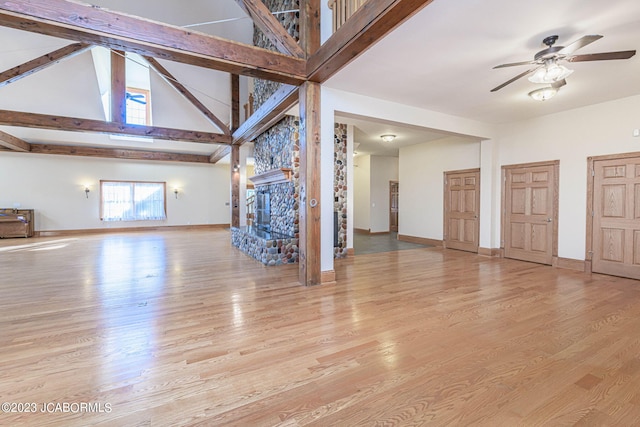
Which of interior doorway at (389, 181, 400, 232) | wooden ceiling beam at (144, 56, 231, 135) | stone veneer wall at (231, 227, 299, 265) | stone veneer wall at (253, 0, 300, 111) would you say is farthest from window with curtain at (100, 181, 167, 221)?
interior doorway at (389, 181, 400, 232)

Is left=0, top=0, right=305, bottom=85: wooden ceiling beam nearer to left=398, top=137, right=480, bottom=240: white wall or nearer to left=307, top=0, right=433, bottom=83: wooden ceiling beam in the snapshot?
left=307, top=0, right=433, bottom=83: wooden ceiling beam

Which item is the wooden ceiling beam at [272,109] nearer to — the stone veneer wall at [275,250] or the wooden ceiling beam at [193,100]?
the wooden ceiling beam at [193,100]

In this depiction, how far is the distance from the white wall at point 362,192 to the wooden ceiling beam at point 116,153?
6.18 meters

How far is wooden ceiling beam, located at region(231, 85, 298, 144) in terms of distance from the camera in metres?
4.30

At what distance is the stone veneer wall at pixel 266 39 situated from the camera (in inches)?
193

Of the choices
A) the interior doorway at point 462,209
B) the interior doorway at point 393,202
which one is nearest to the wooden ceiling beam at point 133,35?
the interior doorway at point 462,209

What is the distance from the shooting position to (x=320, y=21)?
3.63 metres

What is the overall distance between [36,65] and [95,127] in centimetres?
148

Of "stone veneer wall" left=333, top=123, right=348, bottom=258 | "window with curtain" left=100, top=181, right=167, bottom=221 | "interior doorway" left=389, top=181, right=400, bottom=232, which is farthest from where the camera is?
"window with curtain" left=100, top=181, right=167, bottom=221

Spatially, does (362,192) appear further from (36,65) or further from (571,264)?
(36,65)

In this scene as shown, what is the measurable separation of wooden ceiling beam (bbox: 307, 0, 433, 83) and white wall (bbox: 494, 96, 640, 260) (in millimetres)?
4427

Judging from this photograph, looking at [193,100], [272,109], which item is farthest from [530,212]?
[193,100]

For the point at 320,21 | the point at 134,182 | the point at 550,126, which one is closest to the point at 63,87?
the point at 134,182

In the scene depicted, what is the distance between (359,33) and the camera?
2678mm
